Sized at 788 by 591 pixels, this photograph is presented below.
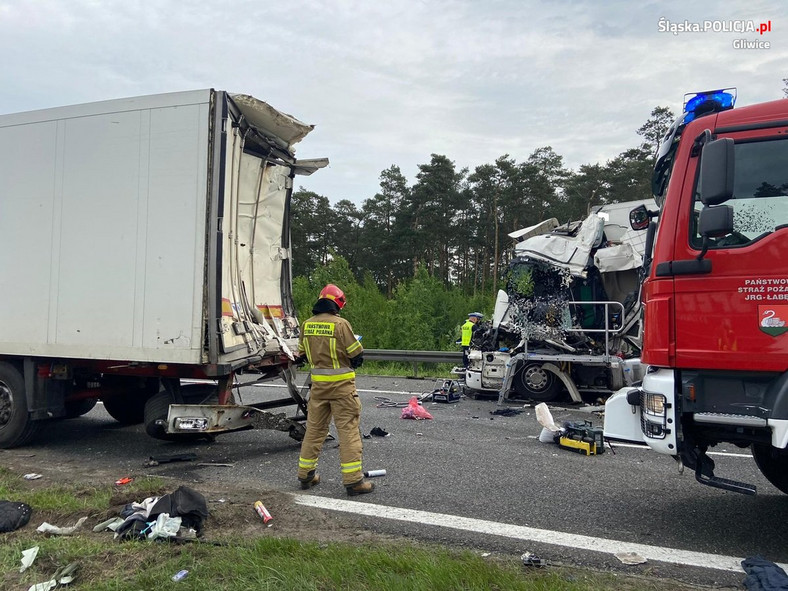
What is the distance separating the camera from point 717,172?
344 cm

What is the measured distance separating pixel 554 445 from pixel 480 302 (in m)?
14.8

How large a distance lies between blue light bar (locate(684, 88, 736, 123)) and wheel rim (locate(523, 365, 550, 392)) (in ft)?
19.6

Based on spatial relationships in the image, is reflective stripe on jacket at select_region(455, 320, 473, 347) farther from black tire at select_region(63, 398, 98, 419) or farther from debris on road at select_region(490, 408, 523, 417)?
black tire at select_region(63, 398, 98, 419)

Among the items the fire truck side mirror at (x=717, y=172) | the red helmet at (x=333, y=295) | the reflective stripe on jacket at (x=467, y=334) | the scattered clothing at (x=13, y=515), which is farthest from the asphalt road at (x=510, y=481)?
the reflective stripe on jacket at (x=467, y=334)

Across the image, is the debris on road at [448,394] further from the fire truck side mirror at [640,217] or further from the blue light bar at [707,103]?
the blue light bar at [707,103]

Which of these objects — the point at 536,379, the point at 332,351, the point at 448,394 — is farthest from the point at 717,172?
the point at 448,394

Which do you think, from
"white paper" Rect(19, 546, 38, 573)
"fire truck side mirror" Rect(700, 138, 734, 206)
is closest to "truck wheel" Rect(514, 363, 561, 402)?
"fire truck side mirror" Rect(700, 138, 734, 206)

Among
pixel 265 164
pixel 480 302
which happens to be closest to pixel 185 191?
pixel 265 164

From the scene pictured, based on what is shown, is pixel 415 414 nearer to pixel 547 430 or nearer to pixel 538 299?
pixel 547 430

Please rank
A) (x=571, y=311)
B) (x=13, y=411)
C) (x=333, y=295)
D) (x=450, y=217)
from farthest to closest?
(x=450, y=217) → (x=571, y=311) → (x=13, y=411) → (x=333, y=295)

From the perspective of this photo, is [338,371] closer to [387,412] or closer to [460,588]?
[460,588]

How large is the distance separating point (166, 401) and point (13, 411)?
6.19ft

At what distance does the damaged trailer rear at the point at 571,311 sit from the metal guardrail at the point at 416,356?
251 cm

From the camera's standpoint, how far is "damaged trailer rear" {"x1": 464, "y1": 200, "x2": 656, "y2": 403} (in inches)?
367
